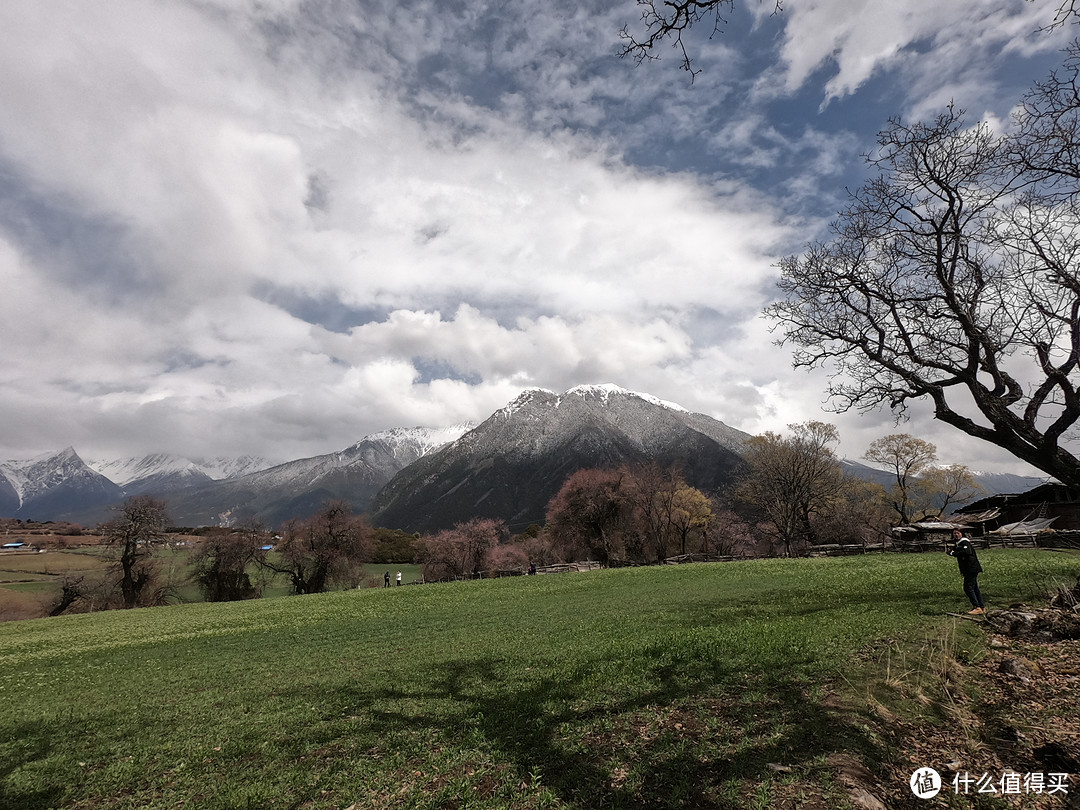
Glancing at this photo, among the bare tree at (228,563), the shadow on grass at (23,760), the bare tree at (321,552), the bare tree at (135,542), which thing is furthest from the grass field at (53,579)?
the shadow on grass at (23,760)

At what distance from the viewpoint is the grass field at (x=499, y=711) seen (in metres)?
6.47

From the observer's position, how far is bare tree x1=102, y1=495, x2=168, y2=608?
197 feet

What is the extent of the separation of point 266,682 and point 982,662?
56.9 ft

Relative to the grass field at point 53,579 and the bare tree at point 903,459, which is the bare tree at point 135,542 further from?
the bare tree at point 903,459

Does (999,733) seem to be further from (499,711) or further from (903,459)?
(903,459)

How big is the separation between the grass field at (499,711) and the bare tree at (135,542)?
4856 cm

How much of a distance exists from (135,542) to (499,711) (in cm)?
7285

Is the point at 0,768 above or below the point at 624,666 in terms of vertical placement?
below

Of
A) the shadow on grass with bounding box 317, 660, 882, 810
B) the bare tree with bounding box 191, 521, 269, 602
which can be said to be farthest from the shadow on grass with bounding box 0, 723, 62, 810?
the bare tree with bounding box 191, 521, 269, 602

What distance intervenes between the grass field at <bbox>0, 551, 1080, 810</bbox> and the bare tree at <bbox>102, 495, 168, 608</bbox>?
48.6 meters

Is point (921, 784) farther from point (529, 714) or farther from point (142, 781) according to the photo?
point (142, 781)

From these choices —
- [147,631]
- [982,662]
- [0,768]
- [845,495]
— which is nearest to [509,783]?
[982,662]

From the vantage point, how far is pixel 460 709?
9.59m

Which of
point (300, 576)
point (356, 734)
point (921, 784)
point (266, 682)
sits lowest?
point (300, 576)
